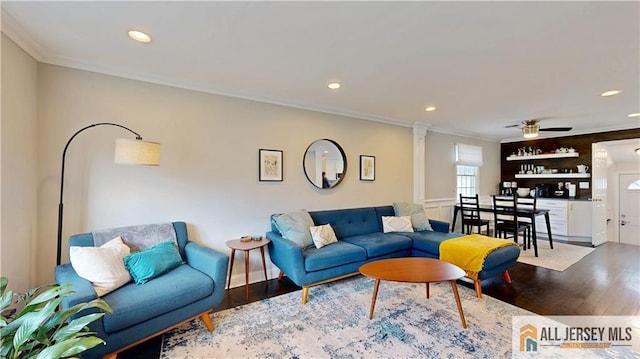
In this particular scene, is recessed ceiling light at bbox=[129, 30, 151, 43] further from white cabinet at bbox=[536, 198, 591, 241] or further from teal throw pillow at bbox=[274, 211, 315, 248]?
white cabinet at bbox=[536, 198, 591, 241]

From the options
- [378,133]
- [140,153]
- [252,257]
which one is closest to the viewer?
[140,153]

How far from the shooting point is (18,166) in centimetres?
205

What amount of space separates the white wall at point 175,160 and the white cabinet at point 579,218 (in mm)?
4801

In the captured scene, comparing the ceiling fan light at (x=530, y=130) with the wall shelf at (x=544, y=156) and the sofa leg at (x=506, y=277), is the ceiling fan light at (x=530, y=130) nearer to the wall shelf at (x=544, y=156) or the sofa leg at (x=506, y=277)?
the wall shelf at (x=544, y=156)

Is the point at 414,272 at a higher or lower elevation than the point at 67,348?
lower

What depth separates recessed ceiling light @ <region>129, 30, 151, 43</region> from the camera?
1.98 meters

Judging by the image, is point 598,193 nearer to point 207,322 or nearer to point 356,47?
point 356,47

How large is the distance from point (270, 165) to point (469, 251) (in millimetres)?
2563

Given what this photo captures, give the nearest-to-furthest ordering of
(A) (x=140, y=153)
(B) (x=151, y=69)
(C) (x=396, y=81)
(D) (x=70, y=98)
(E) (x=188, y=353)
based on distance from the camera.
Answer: (E) (x=188, y=353) → (A) (x=140, y=153) → (D) (x=70, y=98) → (B) (x=151, y=69) → (C) (x=396, y=81)

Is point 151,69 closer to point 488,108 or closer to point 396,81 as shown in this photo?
point 396,81

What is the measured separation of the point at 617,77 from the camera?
274cm

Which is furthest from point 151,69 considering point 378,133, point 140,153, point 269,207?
point 378,133

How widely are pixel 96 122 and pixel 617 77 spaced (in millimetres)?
5144

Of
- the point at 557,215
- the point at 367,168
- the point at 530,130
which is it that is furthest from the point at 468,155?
the point at 367,168
